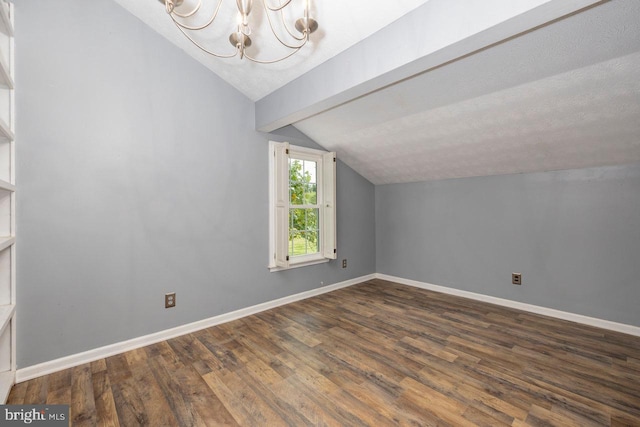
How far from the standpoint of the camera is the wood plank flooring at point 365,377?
1623 millimetres

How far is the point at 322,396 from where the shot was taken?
1.78 m

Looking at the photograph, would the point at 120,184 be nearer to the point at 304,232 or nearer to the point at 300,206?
the point at 300,206

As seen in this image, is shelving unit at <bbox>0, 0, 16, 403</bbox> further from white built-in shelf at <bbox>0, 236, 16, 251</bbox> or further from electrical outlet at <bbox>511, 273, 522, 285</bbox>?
electrical outlet at <bbox>511, 273, 522, 285</bbox>

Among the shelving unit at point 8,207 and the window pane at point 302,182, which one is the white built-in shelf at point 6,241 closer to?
the shelving unit at point 8,207

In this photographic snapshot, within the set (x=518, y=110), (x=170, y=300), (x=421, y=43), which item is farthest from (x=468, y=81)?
(x=170, y=300)

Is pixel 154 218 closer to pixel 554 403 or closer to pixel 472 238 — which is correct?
pixel 554 403

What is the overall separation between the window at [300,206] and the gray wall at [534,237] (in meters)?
1.20

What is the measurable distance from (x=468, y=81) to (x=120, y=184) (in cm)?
286

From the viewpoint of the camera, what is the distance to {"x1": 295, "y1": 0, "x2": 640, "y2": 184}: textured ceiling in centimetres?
173

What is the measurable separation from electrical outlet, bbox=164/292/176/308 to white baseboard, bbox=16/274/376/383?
22 centimetres

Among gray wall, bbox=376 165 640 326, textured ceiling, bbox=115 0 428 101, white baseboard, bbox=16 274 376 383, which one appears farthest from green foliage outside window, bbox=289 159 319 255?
gray wall, bbox=376 165 640 326

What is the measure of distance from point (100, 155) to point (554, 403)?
11.5 ft

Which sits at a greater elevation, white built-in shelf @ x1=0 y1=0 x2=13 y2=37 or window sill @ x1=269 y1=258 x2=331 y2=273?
white built-in shelf @ x1=0 y1=0 x2=13 y2=37

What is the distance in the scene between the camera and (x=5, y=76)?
1792mm
